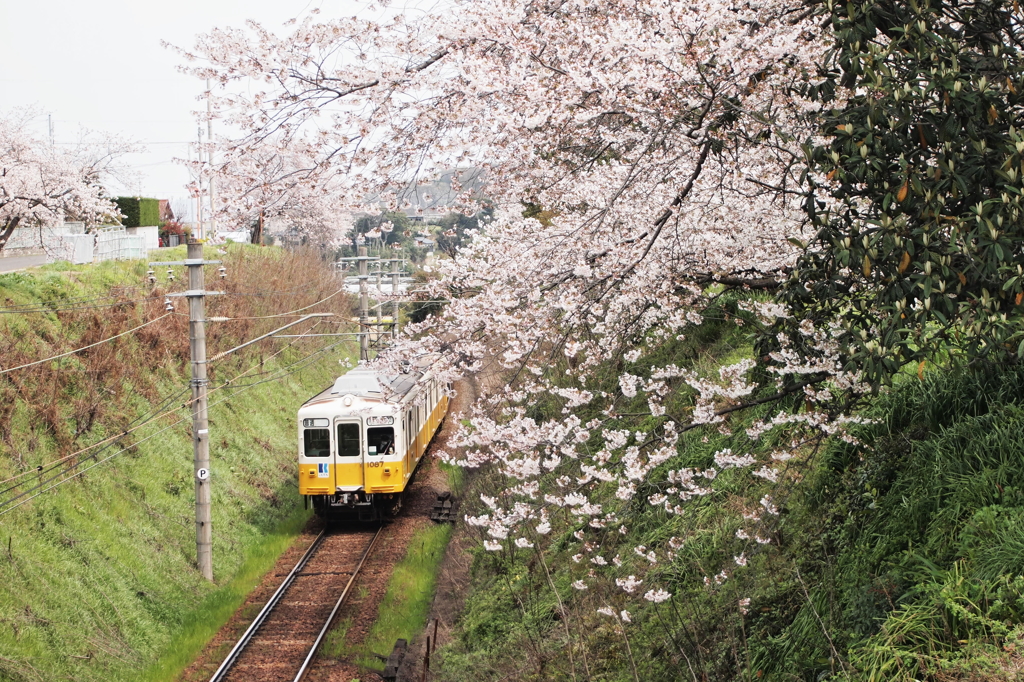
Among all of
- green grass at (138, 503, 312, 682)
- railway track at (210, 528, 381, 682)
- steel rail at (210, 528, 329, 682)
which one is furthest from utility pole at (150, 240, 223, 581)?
railway track at (210, 528, 381, 682)

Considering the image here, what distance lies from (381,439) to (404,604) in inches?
163

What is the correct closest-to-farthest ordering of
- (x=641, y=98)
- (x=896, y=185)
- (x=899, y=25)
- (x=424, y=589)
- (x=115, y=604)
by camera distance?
1. (x=896, y=185)
2. (x=899, y=25)
3. (x=641, y=98)
4. (x=115, y=604)
5. (x=424, y=589)

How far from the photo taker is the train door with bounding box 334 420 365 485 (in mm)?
16719

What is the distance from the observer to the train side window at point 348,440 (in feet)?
54.6

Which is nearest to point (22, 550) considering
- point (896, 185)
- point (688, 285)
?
point (688, 285)

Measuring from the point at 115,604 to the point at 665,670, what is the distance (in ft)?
27.4

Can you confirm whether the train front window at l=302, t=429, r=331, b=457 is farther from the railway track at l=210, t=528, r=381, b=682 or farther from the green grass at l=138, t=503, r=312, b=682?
the green grass at l=138, t=503, r=312, b=682

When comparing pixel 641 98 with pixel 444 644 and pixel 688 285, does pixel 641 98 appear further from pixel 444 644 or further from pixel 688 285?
pixel 444 644

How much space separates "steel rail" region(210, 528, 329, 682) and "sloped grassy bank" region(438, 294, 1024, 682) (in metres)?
3.45

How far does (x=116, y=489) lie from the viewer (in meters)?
14.6

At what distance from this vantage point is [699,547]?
7609 millimetres

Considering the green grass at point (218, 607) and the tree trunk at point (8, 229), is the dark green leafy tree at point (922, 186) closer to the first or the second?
the green grass at point (218, 607)

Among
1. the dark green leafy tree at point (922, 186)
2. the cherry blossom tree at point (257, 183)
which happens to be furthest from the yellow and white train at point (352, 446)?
the dark green leafy tree at point (922, 186)

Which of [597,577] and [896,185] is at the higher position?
[896,185]
